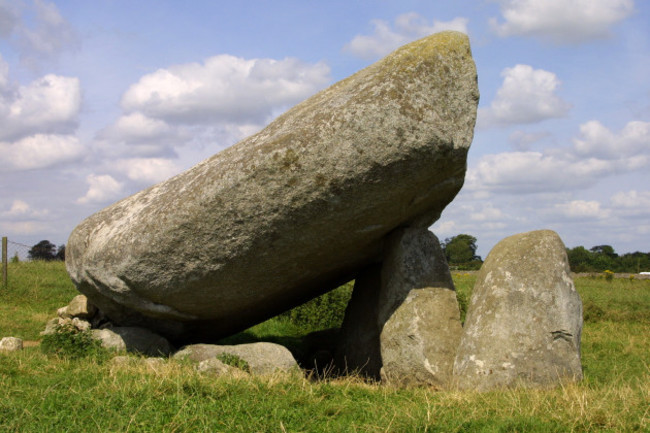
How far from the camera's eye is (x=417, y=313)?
837 cm

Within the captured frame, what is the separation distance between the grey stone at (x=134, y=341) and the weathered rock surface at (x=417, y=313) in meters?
3.40

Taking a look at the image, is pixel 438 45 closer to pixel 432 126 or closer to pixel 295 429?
pixel 432 126

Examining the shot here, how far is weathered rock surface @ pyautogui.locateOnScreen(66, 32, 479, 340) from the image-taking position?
7387 mm

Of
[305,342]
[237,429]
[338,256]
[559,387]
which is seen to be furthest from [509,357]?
[305,342]

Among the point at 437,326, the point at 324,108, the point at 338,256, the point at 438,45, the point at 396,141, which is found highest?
the point at 438,45

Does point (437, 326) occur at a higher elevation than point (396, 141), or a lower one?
lower

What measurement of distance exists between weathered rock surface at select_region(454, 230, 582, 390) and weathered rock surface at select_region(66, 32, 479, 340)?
1.53 m

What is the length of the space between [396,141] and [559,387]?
11.5 ft

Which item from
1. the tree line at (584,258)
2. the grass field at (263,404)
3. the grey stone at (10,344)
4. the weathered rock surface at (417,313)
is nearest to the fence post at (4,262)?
the grey stone at (10,344)

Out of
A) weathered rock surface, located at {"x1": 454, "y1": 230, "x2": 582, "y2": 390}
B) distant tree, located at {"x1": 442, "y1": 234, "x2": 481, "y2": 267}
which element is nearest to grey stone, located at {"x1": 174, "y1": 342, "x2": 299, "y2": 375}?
weathered rock surface, located at {"x1": 454, "y1": 230, "x2": 582, "y2": 390}

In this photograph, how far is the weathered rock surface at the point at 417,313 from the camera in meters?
8.15

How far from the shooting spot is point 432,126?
7547 mm

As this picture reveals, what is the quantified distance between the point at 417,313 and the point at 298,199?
2333 millimetres

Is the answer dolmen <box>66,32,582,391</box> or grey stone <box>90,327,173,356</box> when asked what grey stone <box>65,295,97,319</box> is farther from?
dolmen <box>66,32,582,391</box>
